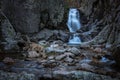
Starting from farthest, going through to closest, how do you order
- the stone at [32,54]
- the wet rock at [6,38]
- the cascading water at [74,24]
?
the cascading water at [74,24]
the wet rock at [6,38]
the stone at [32,54]

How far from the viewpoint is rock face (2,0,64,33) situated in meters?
15.2

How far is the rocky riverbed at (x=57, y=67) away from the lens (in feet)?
22.7

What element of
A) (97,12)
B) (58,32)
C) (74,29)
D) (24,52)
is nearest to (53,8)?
(58,32)

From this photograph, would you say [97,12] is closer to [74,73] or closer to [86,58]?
[86,58]

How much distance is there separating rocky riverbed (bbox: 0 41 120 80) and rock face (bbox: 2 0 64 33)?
4.65m

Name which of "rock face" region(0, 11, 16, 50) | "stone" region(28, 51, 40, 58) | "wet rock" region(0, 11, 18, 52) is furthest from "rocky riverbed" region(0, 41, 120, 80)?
"rock face" region(0, 11, 16, 50)

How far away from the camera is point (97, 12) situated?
880 inches

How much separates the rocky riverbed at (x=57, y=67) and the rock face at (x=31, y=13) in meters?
4.65

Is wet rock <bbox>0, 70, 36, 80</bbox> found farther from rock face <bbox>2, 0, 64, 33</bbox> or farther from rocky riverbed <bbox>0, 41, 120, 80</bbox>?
rock face <bbox>2, 0, 64, 33</bbox>

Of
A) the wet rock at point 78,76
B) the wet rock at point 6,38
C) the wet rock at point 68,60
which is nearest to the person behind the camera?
the wet rock at point 78,76

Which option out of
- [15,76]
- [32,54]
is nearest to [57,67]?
[15,76]

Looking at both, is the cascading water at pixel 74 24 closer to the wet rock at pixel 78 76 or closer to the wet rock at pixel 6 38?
the wet rock at pixel 6 38

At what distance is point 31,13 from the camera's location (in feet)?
53.4

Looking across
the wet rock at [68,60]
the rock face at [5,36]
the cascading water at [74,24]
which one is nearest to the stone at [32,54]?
the rock face at [5,36]
